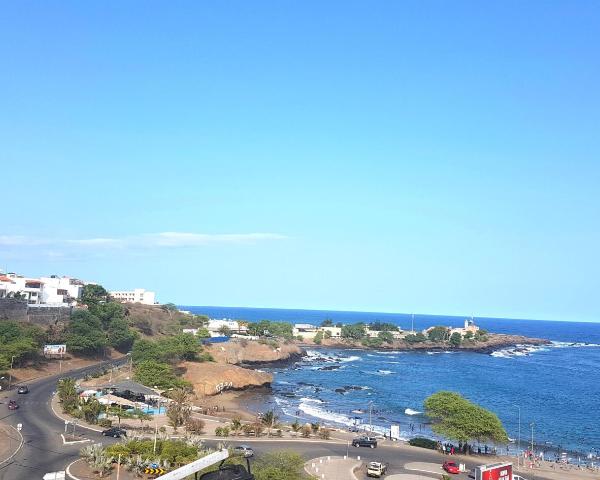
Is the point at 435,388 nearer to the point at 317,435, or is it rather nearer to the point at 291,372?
the point at 291,372

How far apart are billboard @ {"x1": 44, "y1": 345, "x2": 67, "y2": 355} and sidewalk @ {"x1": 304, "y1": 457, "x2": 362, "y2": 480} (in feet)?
222

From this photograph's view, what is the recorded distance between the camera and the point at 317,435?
54.1 metres

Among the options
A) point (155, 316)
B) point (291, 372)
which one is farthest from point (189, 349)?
point (155, 316)

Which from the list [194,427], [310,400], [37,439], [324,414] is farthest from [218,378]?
[37,439]

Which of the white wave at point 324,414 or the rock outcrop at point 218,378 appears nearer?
the white wave at point 324,414

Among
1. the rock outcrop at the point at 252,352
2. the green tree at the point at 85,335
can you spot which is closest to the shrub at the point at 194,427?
the green tree at the point at 85,335

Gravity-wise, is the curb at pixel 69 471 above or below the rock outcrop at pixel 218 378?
above

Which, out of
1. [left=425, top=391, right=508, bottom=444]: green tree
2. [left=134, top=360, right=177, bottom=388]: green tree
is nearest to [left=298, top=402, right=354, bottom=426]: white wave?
[left=134, top=360, right=177, bottom=388]: green tree

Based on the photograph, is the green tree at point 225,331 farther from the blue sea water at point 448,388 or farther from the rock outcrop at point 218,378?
the rock outcrop at point 218,378

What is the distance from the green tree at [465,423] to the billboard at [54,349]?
69.4 m

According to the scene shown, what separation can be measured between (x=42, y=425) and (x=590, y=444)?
65214 millimetres

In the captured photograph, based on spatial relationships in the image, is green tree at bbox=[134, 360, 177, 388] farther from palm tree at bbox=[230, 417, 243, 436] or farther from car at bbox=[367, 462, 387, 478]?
car at bbox=[367, 462, 387, 478]

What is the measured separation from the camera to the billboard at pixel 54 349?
93438 millimetres

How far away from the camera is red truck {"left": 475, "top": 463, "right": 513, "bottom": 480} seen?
30.9m
